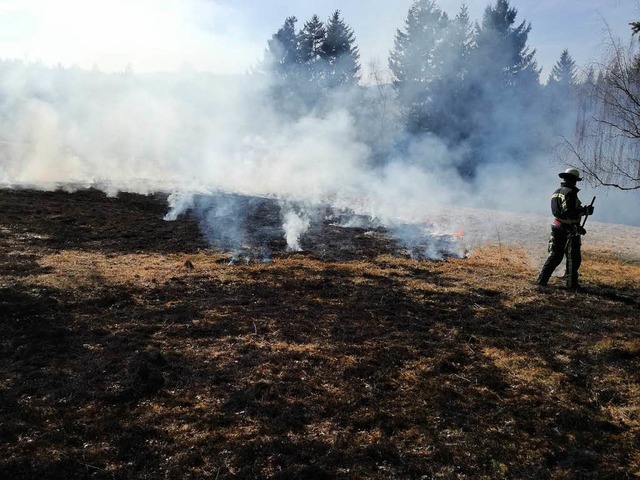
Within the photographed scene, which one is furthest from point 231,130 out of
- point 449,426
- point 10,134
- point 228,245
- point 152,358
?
point 449,426

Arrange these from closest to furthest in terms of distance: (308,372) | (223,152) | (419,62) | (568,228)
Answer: (308,372) < (568,228) < (223,152) < (419,62)

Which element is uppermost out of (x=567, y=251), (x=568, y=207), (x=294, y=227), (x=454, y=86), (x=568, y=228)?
(x=454, y=86)

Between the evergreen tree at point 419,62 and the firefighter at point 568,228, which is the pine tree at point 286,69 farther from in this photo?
the firefighter at point 568,228

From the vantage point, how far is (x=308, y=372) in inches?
187

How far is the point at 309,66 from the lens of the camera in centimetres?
3412

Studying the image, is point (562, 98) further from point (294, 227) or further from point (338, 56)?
point (294, 227)

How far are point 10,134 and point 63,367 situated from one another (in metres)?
27.9

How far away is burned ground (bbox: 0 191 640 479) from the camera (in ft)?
11.0

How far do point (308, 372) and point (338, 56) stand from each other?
35060 mm

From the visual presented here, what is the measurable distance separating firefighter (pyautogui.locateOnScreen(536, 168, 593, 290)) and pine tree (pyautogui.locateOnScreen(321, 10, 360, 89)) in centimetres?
2854

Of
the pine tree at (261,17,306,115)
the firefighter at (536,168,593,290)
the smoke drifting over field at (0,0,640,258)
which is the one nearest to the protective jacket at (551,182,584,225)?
the firefighter at (536,168,593,290)

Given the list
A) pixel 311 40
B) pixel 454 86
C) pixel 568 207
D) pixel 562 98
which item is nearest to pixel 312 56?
pixel 311 40

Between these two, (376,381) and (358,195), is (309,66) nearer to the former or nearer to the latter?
(358,195)

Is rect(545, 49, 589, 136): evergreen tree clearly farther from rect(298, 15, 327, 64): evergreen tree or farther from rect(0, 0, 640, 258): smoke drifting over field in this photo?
rect(298, 15, 327, 64): evergreen tree
